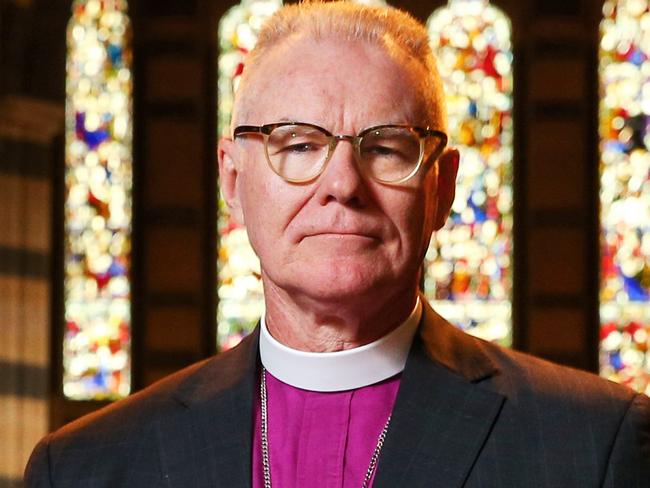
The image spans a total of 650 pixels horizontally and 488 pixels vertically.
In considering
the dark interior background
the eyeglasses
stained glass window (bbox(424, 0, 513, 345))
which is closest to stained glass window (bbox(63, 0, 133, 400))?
the dark interior background

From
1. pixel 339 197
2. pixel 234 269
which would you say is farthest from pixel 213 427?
pixel 234 269

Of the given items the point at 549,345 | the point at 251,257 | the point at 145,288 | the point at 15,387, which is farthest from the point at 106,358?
the point at 549,345

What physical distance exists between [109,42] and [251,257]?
6.26ft

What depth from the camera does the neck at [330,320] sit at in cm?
196

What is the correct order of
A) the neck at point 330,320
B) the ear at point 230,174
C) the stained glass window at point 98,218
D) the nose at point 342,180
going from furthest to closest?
the stained glass window at point 98,218
the ear at point 230,174
the neck at point 330,320
the nose at point 342,180

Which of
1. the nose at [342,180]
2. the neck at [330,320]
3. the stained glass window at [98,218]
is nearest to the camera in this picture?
the nose at [342,180]

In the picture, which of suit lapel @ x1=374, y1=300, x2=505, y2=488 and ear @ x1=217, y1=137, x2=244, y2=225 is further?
ear @ x1=217, y1=137, x2=244, y2=225

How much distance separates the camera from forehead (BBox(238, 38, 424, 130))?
1902mm

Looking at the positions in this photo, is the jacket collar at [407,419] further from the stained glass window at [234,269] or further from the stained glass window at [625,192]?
the stained glass window at [625,192]

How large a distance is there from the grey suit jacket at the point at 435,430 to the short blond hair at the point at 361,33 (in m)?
0.36

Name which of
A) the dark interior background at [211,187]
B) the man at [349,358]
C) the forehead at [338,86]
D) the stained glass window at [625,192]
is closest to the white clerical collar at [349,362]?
the man at [349,358]

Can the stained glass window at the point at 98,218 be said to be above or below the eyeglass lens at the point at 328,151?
below

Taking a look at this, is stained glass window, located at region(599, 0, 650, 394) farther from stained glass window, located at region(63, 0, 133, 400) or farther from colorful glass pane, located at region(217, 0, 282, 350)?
stained glass window, located at region(63, 0, 133, 400)

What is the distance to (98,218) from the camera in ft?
33.2
